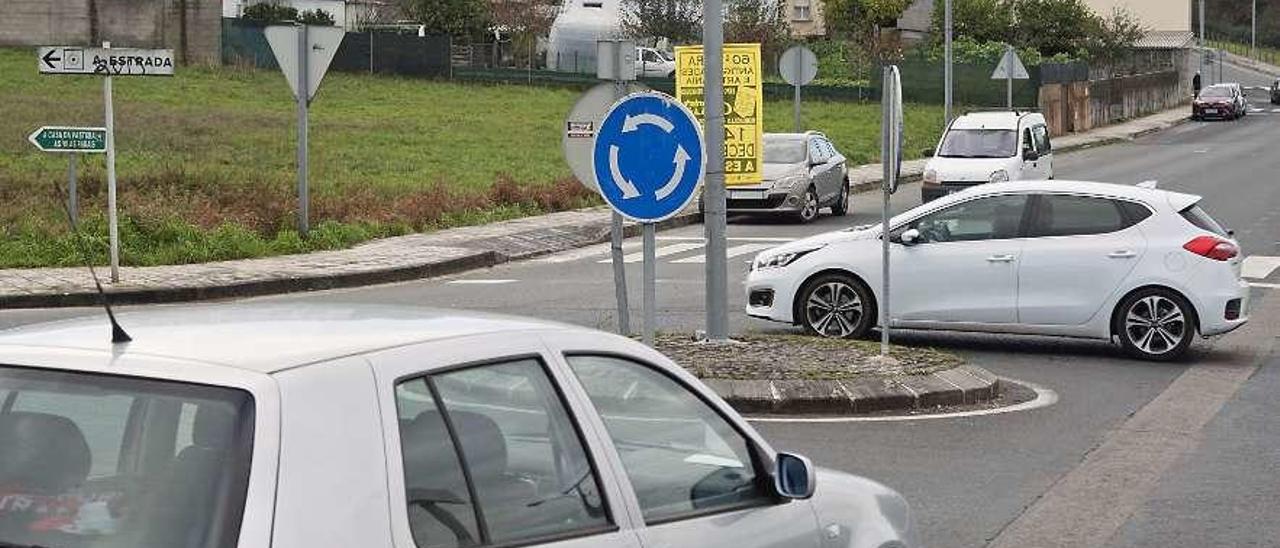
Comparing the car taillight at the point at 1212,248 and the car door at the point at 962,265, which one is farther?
the car door at the point at 962,265

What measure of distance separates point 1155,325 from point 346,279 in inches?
369

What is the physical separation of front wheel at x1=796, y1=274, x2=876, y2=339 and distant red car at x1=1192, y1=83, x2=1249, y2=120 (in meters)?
61.2

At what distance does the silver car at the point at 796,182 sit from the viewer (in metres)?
30.8

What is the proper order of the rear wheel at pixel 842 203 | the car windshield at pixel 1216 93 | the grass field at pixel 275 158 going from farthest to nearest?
the car windshield at pixel 1216 93
the rear wheel at pixel 842 203
the grass field at pixel 275 158

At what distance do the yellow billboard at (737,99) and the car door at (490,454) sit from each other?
490 inches

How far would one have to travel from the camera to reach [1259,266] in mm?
23172

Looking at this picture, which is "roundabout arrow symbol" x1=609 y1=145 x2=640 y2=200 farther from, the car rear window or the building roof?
the building roof

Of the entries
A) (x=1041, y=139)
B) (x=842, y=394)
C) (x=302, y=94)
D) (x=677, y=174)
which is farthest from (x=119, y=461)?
(x=1041, y=139)

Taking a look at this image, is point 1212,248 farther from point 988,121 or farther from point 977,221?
point 988,121

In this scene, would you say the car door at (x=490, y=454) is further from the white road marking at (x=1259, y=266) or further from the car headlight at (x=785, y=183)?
the car headlight at (x=785, y=183)

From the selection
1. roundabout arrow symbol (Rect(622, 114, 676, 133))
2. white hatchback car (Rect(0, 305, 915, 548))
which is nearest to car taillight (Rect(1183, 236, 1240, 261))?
roundabout arrow symbol (Rect(622, 114, 676, 133))

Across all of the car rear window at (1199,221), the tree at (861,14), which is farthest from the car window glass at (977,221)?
the tree at (861,14)

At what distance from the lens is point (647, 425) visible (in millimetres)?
4926

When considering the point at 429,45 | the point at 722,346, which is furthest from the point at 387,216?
the point at 429,45
